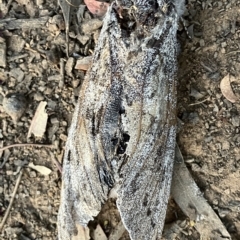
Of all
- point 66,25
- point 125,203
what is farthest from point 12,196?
point 66,25

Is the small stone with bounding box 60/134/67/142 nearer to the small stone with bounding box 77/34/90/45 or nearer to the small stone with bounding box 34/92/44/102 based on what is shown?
the small stone with bounding box 34/92/44/102

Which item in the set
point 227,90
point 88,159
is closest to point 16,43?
point 88,159

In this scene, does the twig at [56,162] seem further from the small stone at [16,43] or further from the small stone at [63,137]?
the small stone at [16,43]

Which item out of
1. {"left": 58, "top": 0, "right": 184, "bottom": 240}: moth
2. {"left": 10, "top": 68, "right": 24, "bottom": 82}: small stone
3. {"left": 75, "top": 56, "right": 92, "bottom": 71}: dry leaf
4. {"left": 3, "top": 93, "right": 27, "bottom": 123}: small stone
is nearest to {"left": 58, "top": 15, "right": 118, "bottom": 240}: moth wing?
{"left": 58, "top": 0, "right": 184, "bottom": 240}: moth

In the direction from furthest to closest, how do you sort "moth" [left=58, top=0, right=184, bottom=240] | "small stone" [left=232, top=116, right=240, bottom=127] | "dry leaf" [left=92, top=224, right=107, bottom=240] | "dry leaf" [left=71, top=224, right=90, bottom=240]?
"dry leaf" [left=92, top=224, right=107, bottom=240], "small stone" [left=232, top=116, right=240, bottom=127], "dry leaf" [left=71, top=224, right=90, bottom=240], "moth" [left=58, top=0, right=184, bottom=240]

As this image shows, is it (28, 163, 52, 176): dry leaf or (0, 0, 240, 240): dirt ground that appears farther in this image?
(28, 163, 52, 176): dry leaf

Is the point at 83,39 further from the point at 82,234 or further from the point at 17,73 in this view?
the point at 82,234

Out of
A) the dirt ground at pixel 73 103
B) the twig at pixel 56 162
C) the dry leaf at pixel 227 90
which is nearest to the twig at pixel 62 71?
the dirt ground at pixel 73 103
